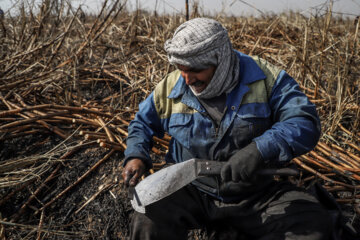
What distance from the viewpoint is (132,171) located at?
1.74 meters

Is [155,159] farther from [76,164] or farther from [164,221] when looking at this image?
[164,221]

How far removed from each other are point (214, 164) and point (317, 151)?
126 centimetres

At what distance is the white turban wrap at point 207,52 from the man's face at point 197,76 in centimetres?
3

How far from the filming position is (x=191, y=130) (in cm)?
183

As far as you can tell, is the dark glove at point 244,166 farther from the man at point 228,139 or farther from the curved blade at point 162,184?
the curved blade at point 162,184

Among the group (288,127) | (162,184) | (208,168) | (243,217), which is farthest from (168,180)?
(288,127)

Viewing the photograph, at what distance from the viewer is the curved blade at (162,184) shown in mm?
1626

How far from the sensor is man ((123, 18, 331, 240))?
1.57 meters

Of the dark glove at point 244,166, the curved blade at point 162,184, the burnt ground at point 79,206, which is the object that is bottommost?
the burnt ground at point 79,206

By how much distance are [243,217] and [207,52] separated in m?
0.98

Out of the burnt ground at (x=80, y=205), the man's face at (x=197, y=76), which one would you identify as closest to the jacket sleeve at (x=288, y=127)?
the man's face at (x=197, y=76)

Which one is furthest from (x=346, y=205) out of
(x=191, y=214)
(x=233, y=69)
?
(x=233, y=69)

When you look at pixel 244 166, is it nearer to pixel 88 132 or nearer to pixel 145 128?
pixel 145 128

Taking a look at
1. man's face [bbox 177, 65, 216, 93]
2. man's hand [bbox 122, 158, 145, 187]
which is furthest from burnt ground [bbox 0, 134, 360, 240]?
man's face [bbox 177, 65, 216, 93]
